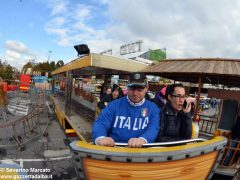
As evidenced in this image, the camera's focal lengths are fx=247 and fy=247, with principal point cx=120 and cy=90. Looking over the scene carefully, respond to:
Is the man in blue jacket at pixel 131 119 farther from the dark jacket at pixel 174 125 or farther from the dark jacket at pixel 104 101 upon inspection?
the dark jacket at pixel 104 101

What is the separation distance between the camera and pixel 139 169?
2066 millimetres

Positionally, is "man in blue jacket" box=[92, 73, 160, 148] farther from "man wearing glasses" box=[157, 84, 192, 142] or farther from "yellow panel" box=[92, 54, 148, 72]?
"yellow panel" box=[92, 54, 148, 72]

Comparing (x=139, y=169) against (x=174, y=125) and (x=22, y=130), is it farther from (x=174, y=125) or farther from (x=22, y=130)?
(x=22, y=130)

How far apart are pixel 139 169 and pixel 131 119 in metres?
0.64

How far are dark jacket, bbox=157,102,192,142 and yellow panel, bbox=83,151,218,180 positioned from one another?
0.78m

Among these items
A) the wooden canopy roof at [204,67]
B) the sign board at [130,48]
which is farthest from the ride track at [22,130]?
the sign board at [130,48]

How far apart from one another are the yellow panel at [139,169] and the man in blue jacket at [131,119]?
453 mm

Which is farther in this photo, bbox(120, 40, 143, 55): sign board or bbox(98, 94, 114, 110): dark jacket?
bbox(120, 40, 143, 55): sign board

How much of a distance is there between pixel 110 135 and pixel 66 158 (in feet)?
12.3

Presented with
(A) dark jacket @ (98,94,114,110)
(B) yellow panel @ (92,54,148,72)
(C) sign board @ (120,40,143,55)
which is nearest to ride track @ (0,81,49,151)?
(A) dark jacket @ (98,94,114,110)

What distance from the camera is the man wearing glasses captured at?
9.95 ft

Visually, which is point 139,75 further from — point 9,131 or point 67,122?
point 9,131

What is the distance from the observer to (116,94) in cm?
621

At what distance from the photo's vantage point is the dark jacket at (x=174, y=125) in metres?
3.03
